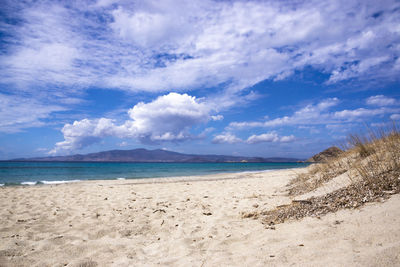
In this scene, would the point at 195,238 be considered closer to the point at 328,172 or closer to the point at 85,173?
the point at 328,172

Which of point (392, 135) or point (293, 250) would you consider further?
point (392, 135)

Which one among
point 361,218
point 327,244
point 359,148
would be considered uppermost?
point 359,148

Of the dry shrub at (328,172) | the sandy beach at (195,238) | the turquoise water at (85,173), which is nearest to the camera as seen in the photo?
the sandy beach at (195,238)

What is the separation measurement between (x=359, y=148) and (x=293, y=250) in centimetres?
583

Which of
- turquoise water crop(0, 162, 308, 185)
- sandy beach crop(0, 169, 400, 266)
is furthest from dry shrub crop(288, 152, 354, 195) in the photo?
turquoise water crop(0, 162, 308, 185)

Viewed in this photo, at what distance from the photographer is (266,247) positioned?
2.91 m

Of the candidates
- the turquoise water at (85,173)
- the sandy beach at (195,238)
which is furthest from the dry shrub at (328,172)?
the turquoise water at (85,173)

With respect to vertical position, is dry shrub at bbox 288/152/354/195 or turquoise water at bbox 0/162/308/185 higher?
dry shrub at bbox 288/152/354/195

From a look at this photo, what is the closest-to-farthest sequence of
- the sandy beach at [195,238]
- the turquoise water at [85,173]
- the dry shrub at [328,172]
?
the sandy beach at [195,238] < the dry shrub at [328,172] < the turquoise water at [85,173]

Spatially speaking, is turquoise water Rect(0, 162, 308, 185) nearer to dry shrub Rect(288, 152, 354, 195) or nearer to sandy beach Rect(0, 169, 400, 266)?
sandy beach Rect(0, 169, 400, 266)

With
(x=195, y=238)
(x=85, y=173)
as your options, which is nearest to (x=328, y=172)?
(x=195, y=238)

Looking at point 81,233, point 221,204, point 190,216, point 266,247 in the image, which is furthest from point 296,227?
point 81,233

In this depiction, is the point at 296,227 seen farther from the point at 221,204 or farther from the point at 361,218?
the point at 221,204

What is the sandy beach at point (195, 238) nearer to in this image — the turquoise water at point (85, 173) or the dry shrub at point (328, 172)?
the dry shrub at point (328, 172)
